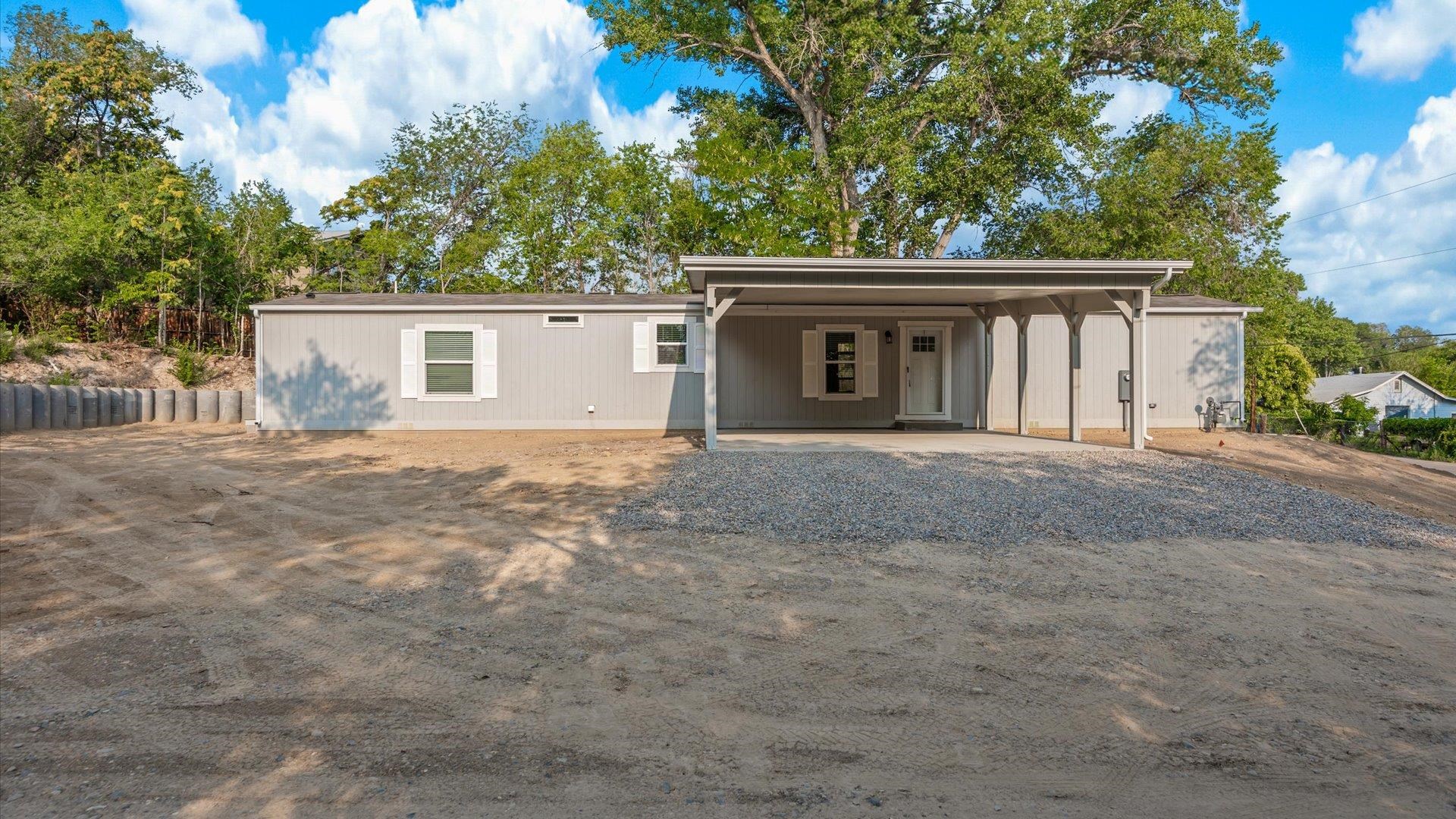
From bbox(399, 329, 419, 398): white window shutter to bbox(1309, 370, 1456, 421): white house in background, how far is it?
42.1 meters

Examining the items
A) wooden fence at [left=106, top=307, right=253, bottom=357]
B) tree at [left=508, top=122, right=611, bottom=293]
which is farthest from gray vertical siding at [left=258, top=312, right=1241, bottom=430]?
tree at [left=508, top=122, right=611, bottom=293]

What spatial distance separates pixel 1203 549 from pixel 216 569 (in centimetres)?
687

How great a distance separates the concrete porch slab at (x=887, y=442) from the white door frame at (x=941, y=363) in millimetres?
715

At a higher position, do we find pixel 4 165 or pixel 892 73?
pixel 892 73

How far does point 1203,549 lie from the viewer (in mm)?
5773

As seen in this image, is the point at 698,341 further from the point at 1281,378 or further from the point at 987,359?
the point at 1281,378

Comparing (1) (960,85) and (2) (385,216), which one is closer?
(1) (960,85)

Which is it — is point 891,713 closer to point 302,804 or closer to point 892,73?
point 302,804

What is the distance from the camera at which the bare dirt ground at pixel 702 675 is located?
2580 millimetres

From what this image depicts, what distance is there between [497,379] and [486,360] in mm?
381

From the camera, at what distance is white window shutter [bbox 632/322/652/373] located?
13828 millimetres

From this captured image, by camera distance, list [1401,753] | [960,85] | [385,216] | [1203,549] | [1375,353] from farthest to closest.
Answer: [1375,353]
[385,216]
[960,85]
[1203,549]
[1401,753]

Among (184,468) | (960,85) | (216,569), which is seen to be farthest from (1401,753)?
(960,85)

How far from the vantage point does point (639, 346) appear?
13836 mm
